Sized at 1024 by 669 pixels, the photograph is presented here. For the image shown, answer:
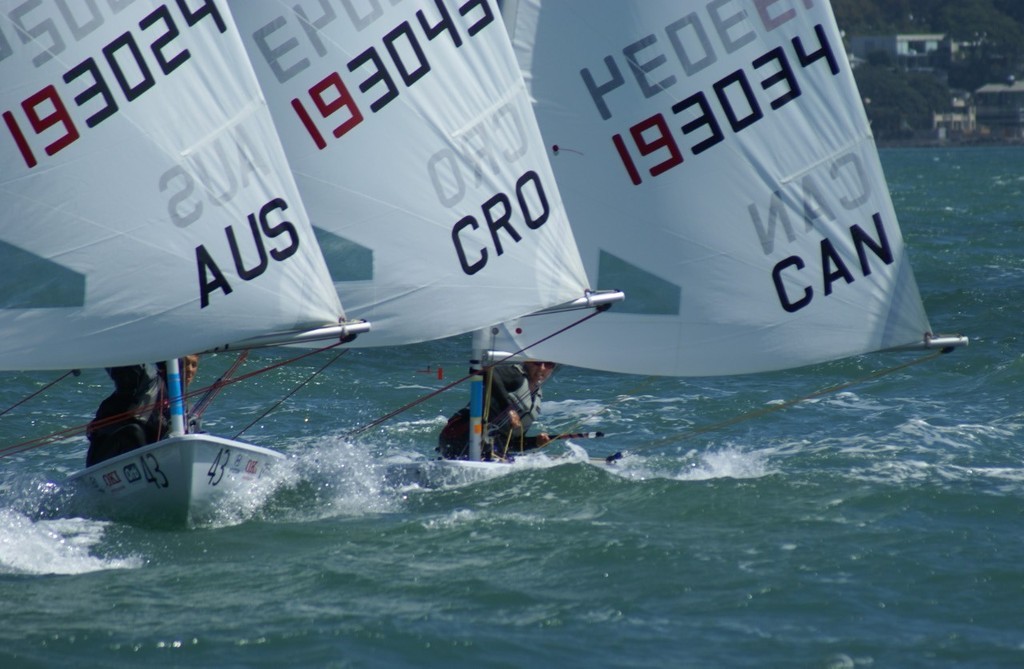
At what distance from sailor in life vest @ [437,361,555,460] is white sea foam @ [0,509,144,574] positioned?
2.60 m

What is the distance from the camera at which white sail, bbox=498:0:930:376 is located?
10.7 metres

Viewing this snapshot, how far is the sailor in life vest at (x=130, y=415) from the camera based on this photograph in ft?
32.5

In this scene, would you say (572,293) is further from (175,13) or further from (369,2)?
(175,13)

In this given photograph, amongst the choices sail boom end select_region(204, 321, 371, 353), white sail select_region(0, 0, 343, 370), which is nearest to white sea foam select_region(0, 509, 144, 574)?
white sail select_region(0, 0, 343, 370)

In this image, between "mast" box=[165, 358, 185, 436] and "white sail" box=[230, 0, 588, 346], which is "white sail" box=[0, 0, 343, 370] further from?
"white sail" box=[230, 0, 588, 346]

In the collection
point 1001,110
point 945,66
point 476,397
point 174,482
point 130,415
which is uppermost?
point 130,415

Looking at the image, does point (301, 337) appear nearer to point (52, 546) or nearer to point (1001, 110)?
point (52, 546)

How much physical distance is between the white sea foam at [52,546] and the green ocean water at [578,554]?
0.02m

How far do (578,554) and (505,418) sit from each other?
2.05 meters

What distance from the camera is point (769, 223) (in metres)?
10.8

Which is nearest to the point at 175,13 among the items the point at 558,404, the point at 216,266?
the point at 216,266

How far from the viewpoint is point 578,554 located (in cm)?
925

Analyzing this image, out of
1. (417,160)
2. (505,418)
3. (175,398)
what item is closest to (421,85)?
(417,160)

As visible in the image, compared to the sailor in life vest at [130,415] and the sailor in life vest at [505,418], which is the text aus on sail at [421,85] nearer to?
the sailor in life vest at [505,418]
